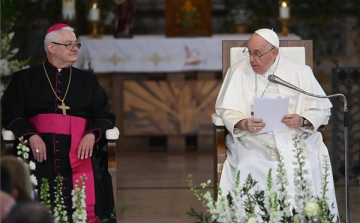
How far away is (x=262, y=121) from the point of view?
6277 mm

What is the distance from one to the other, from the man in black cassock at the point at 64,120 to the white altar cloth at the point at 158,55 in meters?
3.65

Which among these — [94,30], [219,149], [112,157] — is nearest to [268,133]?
[219,149]

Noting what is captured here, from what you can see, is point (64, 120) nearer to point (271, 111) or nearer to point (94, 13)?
point (271, 111)

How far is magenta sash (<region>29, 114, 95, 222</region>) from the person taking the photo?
6266 millimetres

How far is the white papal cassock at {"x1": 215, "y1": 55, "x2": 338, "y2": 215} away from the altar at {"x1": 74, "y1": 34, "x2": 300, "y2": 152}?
3493 millimetres

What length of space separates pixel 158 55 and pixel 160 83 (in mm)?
343

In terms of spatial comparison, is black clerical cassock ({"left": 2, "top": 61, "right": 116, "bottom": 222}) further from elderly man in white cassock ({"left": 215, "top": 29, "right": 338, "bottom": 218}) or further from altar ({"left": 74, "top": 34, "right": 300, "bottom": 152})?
altar ({"left": 74, "top": 34, "right": 300, "bottom": 152})

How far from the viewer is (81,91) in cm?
647

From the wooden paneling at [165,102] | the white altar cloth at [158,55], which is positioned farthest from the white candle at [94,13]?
the wooden paneling at [165,102]

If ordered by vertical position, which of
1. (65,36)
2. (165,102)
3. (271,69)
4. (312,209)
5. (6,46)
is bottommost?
(165,102)

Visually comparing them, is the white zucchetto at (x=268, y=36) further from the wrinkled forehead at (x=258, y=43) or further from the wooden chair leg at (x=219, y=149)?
the wooden chair leg at (x=219, y=149)

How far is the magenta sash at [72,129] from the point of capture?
627cm

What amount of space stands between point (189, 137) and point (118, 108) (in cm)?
96

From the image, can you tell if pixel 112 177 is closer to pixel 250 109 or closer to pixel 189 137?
pixel 250 109
